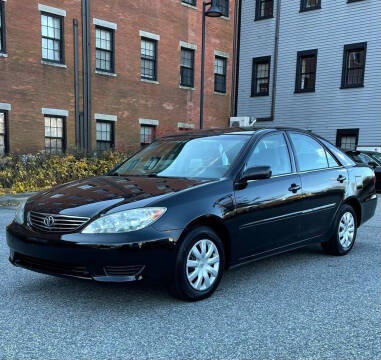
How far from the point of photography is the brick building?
48.6ft

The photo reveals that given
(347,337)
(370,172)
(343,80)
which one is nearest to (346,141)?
(343,80)

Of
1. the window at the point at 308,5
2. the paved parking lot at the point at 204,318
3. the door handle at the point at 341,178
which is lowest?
the paved parking lot at the point at 204,318

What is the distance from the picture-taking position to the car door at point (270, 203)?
416 cm

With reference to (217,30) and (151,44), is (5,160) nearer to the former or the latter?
(151,44)

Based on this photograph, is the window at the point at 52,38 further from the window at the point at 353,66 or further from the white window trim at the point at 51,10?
the window at the point at 353,66

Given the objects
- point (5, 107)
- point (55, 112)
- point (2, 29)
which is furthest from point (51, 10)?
point (5, 107)

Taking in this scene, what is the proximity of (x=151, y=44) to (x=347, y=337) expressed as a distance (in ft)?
58.1

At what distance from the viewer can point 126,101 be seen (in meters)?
18.1

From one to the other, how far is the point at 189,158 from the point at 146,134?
14814mm

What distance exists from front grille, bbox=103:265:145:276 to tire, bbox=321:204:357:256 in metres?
2.99

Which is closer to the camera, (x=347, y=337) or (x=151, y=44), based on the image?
(x=347, y=337)

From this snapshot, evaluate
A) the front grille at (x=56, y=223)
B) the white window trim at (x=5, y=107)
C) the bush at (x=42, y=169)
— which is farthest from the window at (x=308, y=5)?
the front grille at (x=56, y=223)

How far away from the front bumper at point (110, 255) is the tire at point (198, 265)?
0.11 metres

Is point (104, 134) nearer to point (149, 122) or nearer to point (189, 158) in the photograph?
point (149, 122)
